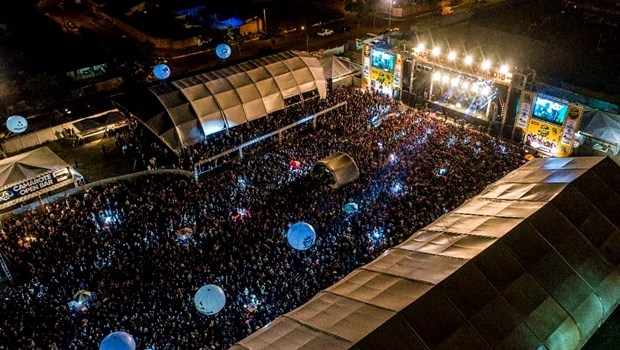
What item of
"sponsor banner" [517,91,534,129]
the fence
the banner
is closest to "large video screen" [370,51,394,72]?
the banner

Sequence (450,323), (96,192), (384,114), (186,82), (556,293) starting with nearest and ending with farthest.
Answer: (450,323), (556,293), (96,192), (186,82), (384,114)

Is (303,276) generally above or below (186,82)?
below

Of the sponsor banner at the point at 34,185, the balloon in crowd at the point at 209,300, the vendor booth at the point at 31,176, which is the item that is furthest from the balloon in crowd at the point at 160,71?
the balloon in crowd at the point at 209,300

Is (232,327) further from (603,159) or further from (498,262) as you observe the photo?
(603,159)

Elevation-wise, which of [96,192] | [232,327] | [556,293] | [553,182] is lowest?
[232,327]

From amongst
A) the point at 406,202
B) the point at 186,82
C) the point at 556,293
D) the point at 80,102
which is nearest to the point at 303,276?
the point at 406,202

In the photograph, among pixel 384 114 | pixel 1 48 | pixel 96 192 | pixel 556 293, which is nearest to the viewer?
pixel 556 293
